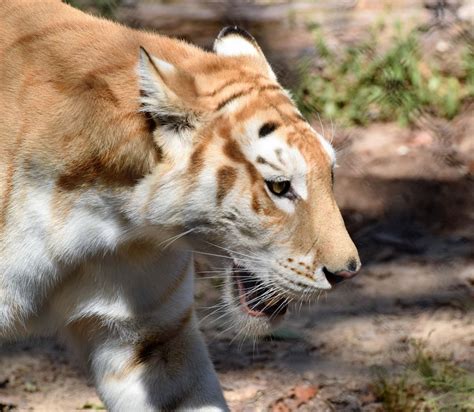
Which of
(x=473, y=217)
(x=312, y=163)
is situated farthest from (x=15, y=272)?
(x=473, y=217)

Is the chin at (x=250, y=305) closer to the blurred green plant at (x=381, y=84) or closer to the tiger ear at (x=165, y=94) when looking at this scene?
the tiger ear at (x=165, y=94)

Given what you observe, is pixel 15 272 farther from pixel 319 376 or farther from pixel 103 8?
pixel 103 8

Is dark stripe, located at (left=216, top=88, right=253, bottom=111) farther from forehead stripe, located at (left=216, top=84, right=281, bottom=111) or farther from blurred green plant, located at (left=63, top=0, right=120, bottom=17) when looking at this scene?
blurred green plant, located at (left=63, top=0, right=120, bottom=17)

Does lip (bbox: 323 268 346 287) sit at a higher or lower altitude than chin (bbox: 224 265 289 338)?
higher

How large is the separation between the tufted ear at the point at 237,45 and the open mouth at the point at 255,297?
418 mm

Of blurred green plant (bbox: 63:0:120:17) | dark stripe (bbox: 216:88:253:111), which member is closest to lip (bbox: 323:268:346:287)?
dark stripe (bbox: 216:88:253:111)

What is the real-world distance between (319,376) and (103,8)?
1.76 meters

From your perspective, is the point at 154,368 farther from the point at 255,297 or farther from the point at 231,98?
the point at 231,98

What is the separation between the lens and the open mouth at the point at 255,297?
212cm

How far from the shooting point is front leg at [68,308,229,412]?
2.27 m

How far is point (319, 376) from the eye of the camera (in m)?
2.83

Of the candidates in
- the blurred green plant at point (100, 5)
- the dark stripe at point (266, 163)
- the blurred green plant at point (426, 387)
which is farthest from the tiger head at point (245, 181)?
the blurred green plant at point (100, 5)

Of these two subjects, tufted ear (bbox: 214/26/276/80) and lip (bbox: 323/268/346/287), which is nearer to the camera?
lip (bbox: 323/268/346/287)

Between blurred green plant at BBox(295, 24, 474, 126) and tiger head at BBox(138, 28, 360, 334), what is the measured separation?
185cm
